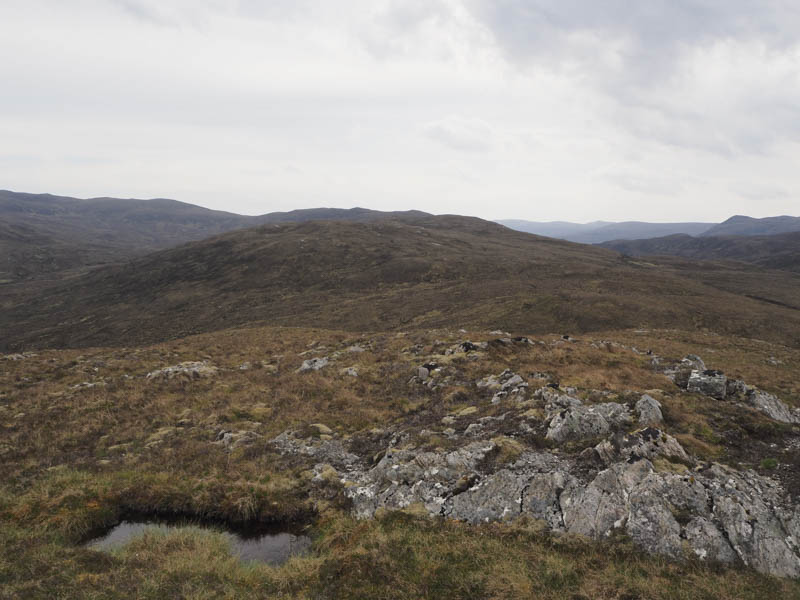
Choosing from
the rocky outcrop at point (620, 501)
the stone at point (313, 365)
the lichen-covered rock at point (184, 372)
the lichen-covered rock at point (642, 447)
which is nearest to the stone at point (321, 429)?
the rocky outcrop at point (620, 501)

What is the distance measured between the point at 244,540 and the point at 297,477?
2.92 m

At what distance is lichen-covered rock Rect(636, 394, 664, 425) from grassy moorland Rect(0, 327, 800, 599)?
83 centimetres

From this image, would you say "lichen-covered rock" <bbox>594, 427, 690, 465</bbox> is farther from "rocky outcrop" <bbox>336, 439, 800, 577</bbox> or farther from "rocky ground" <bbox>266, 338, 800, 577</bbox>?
"rocky outcrop" <bbox>336, 439, 800, 577</bbox>

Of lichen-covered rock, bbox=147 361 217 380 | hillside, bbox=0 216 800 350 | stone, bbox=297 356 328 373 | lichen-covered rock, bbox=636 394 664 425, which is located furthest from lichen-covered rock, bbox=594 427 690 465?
hillside, bbox=0 216 800 350

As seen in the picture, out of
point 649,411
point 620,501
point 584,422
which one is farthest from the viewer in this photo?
point 649,411

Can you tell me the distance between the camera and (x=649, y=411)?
606 inches

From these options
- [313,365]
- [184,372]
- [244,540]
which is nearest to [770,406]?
[244,540]

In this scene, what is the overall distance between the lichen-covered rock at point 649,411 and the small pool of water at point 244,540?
13416 mm

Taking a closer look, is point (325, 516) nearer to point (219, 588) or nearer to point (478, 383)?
point (219, 588)

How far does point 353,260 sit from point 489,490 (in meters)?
106

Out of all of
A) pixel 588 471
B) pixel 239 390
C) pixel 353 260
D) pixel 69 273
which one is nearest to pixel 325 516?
pixel 588 471

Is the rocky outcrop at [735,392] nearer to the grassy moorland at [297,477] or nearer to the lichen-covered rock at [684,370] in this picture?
the lichen-covered rock at [684,370]

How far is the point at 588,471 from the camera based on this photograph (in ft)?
42.1

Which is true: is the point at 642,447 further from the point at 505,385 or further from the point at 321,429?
the point at 321,429
